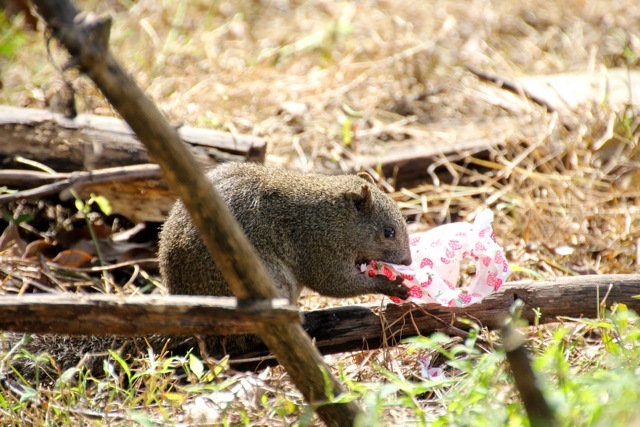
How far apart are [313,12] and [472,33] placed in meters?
2.16

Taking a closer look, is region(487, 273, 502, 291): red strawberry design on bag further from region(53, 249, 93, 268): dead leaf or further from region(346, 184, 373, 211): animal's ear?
region(53, 249, 93, 268): dead leaf

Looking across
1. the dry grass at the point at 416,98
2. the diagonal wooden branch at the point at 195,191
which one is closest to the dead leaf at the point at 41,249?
the dry grass at the point at 416,98

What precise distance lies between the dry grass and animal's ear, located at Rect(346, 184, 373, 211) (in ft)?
2.56

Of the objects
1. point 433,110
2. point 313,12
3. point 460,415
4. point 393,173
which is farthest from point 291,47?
point 460,415

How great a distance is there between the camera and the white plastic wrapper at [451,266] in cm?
404

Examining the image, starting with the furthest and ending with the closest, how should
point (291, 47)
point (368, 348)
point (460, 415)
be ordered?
point (291, 47), point (368, 348), point (460, 415)

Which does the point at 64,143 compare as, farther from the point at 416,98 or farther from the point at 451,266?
the point at 416,98

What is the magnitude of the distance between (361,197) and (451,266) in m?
0.69

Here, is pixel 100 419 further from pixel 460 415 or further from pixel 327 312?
pixel 460 415

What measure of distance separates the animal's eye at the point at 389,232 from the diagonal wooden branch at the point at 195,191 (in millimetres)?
1781

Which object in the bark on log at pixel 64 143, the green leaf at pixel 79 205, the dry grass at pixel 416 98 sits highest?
the bark on log at pixel 64 143

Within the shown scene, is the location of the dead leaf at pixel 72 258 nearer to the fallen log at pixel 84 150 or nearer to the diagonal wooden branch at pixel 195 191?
the fallen log at pixel 84 150

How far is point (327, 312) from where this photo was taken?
4102 millimetres

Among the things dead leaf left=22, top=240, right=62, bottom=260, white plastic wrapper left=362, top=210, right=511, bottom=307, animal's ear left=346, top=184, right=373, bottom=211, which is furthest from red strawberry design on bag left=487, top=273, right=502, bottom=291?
dead leaf left=22, top=240, right=62, bottom=260
